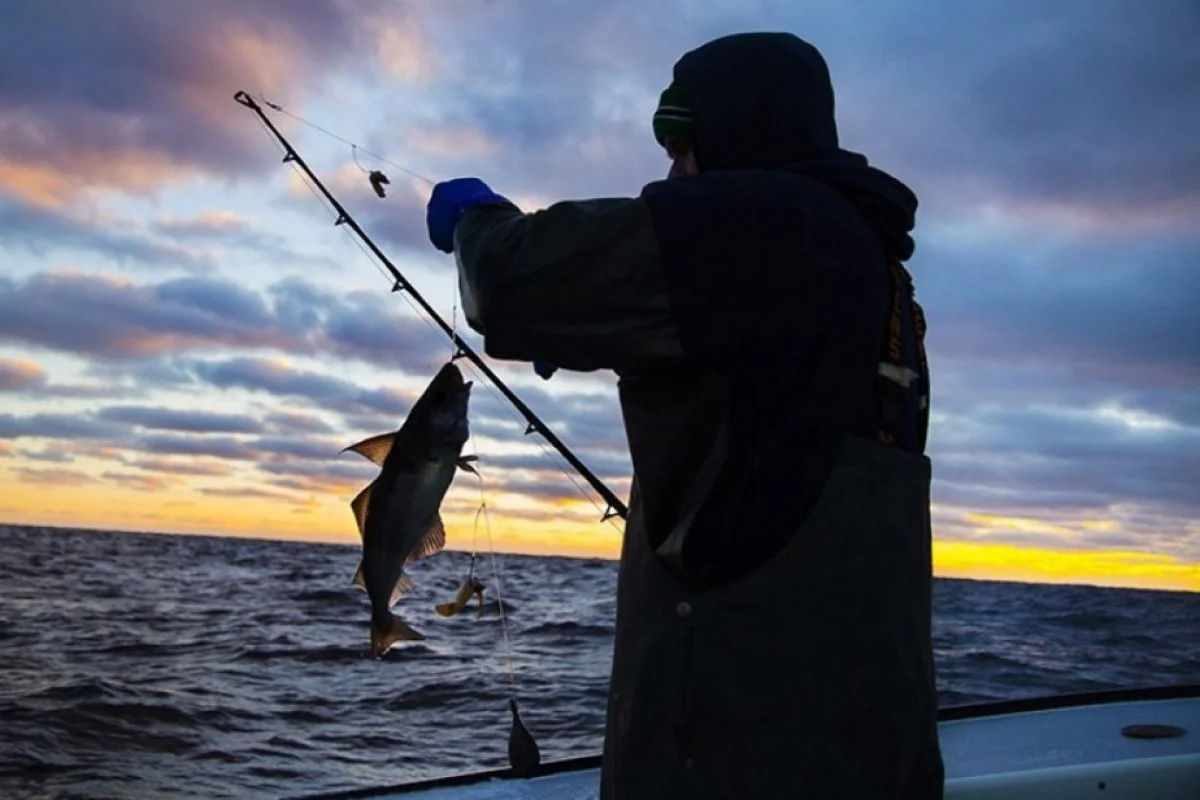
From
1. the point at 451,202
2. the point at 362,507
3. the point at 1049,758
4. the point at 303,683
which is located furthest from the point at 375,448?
the point at 303,683

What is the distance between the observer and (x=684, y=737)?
7.50ft

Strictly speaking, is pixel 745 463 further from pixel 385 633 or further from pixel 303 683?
pixel 303 683

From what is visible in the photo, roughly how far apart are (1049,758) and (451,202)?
357 cm

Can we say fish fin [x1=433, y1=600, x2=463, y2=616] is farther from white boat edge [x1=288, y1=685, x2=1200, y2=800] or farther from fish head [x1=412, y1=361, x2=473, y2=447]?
white boat edge [x1=288, y1=685, x2=1200, y2=800]

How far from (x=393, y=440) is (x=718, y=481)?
1744mm

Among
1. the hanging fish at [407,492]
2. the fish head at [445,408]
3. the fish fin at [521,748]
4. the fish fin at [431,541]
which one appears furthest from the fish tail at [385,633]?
the fish fin at [521,748]

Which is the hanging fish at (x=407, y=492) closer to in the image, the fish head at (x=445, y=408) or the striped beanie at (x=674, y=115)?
the fish head at (x=445, y=408)

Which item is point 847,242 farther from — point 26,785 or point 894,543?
point 26,785

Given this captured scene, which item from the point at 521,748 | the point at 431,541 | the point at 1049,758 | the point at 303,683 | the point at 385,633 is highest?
the point at 431,541

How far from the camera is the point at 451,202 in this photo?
260 cm

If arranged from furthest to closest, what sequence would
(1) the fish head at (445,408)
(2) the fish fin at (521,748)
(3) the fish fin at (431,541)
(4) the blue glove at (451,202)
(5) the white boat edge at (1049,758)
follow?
(2) the fish fin at (521,748), (5) the white boat edge at (1049,758), (3) the fish fin at (431,541), (1) the fish head at (445,408), (4) the blue glove at (451,202)

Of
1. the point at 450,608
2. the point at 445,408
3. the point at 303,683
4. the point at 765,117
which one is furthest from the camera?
the point at 303,683

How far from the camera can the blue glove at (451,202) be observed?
257 cm

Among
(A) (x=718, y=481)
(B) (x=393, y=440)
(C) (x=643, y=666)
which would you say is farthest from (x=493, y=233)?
(B) (x=393, y=440)
